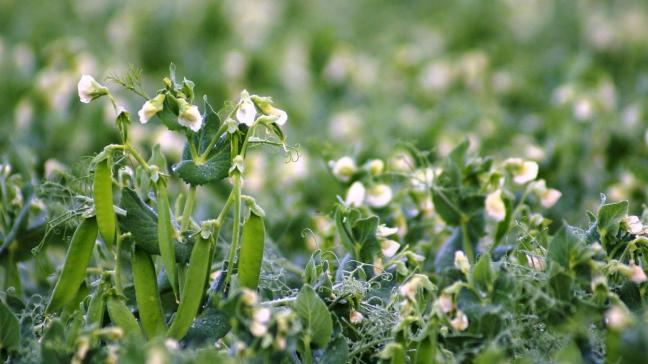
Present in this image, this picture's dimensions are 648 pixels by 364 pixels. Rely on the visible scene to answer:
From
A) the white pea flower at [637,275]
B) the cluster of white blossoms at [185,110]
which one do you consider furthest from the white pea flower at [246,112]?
the white pea flower at [637,275]

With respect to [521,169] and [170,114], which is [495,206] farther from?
[170,114]

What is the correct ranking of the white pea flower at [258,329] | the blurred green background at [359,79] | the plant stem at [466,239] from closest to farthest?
the white pea flower at [258,329], the plant stem at [466,239], the blurred green background at [359,79]

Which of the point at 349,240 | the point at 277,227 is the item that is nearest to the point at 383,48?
the point at 277,227

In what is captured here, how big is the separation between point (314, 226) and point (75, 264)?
0.69 m

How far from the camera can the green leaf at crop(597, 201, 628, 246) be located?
4.03 ft

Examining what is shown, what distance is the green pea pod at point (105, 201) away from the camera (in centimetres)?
114

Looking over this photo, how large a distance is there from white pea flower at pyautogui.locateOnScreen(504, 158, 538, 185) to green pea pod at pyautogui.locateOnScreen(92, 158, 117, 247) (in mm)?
663

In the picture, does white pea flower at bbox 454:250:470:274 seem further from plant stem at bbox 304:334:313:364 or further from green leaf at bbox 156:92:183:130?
green leaf at bbox 156:92:183:130

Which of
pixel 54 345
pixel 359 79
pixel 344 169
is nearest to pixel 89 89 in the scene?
pixel 54 345

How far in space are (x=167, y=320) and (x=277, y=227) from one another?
510 millimetres

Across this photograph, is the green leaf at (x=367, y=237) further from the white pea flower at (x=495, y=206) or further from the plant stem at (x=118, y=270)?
the plant stem at (x=118, y=270)

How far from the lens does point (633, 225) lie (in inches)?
48.0

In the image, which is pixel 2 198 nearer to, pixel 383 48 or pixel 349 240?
pixel 349 240

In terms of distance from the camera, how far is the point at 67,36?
3.24 m
